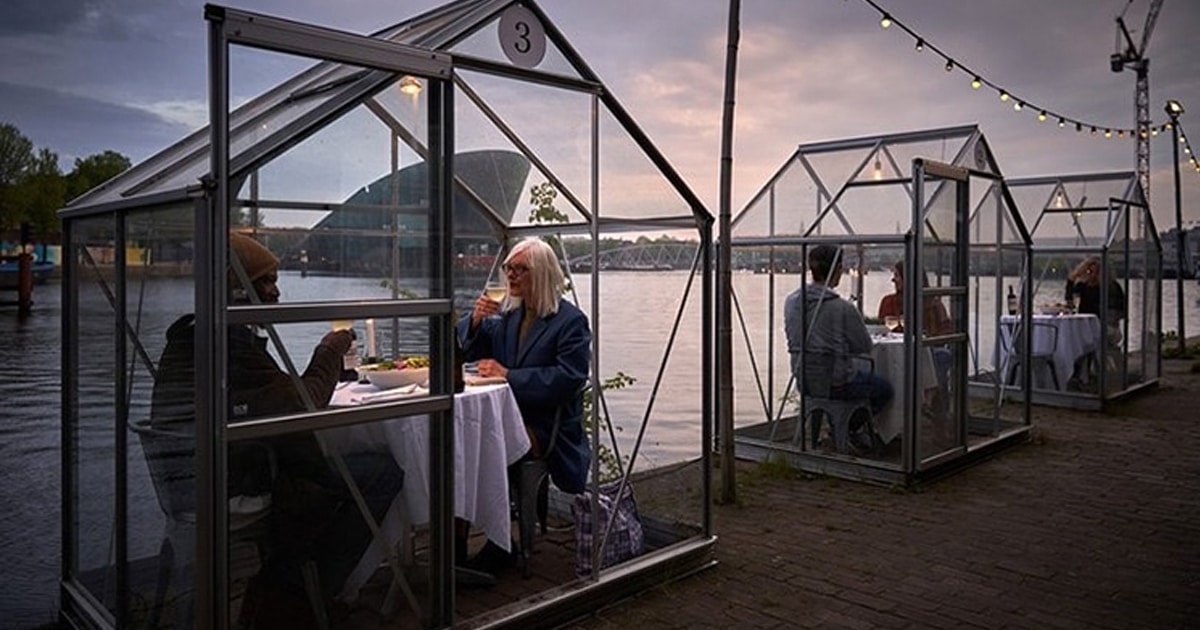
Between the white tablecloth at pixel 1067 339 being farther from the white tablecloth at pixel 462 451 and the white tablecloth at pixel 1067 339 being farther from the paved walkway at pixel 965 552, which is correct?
the white tablecloth at pixel 462 451

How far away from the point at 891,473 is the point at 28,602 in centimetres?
562

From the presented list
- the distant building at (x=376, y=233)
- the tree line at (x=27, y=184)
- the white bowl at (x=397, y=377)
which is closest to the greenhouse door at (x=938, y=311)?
the white bowl at (x=397, y=377)

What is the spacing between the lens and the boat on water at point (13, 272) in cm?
3428

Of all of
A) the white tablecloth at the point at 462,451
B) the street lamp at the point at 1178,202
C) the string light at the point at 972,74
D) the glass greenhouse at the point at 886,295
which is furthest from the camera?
the street lamp at the point at 1178,202

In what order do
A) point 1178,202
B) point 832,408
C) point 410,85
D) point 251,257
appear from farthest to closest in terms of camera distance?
point 1178,202
point 832,408
point 410,85
point 251,257

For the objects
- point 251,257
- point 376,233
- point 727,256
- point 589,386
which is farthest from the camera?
point 727,256

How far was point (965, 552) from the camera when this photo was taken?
212 inches

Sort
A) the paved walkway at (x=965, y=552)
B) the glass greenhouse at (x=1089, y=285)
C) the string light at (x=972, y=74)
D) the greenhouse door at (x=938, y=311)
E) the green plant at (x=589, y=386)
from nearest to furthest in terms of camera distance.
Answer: the paved walkway at (x=965, y=552), the green plant at (x=589, y=386), the greenhouse door at (x=938, y=311), the string light at (x=972, y=74), the glass greenhouse at (x=1089, y=285)

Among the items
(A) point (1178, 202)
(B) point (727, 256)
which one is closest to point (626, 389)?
(B) point (727, 256)

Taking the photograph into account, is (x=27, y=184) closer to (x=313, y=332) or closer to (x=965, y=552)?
(x=313, y=332)

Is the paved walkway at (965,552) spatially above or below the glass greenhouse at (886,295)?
below

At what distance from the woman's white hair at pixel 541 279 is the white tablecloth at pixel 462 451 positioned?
629 mm

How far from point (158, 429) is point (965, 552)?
4.42m

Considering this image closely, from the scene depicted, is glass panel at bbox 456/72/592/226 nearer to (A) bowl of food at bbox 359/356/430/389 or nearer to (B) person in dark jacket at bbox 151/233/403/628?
(A) bowl of food at bbox 359/356/430/389
